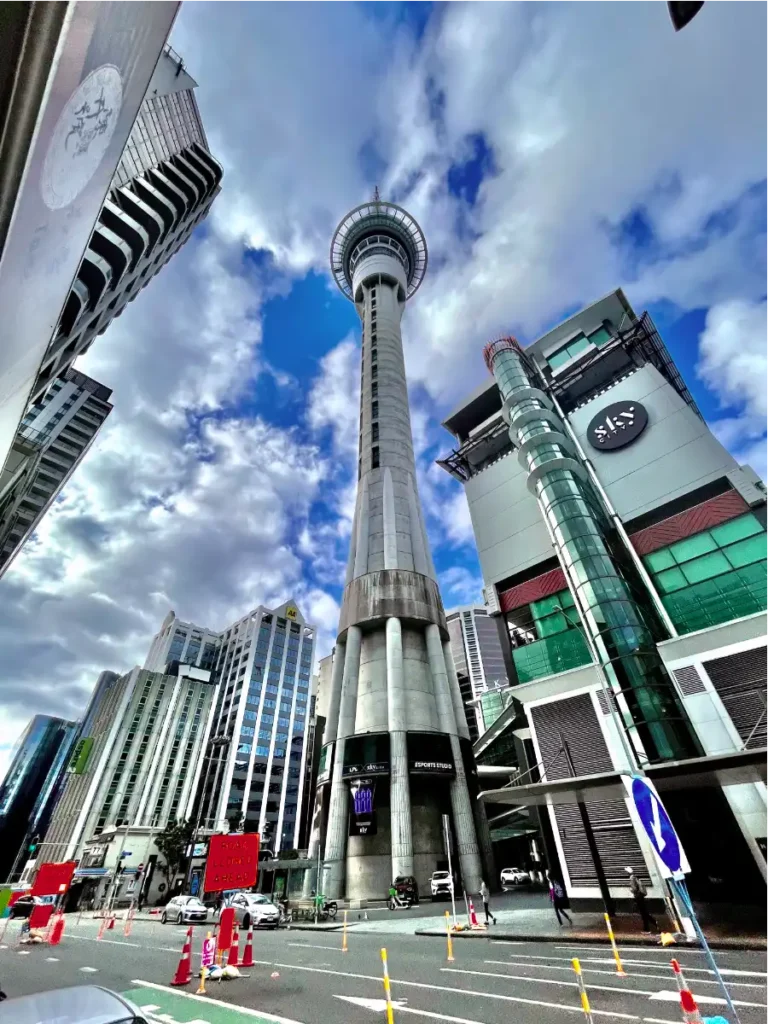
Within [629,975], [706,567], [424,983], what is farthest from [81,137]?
[706,567]

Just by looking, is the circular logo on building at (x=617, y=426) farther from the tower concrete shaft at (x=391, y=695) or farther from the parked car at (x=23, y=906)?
the parked car at (x=23, y=906)

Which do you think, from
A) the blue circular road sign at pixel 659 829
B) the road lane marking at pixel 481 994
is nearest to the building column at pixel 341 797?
the road lane marking at pixel 481 994

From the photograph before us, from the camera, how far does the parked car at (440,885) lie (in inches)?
1146

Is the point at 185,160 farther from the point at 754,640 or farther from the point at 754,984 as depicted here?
the point at 754,984

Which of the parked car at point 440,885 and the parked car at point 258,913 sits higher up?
the parked car at point 440,885

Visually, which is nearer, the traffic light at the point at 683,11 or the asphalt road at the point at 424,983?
the traffic light at the point at 683,11

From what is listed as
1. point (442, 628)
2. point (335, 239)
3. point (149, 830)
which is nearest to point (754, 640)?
point (442, 628)

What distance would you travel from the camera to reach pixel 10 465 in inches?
1032

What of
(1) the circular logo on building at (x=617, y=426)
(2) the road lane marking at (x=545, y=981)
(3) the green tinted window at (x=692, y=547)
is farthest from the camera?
(1) the circular logo on building at (x=617, y=426)

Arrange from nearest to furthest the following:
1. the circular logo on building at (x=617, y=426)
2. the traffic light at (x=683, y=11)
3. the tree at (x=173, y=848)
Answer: the traffic light at (x=683, y=11) → the circular logo on building at (x=617, y=426) → the tree at (x=173, y=848)

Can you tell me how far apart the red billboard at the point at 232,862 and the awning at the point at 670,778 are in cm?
1024

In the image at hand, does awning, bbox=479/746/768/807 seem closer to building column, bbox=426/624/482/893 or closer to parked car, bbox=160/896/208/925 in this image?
building column, bbox=426/624/482/893

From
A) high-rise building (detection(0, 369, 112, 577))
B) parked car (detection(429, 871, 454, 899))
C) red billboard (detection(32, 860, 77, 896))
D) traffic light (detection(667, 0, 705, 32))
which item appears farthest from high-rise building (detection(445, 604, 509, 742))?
traffic light (detection(667, 0, 705, 32))

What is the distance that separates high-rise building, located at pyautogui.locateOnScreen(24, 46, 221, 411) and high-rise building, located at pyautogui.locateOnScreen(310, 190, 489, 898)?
89.6ft
